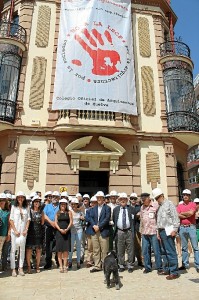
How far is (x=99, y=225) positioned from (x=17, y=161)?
251 inches

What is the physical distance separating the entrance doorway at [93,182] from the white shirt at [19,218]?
6.16 metres

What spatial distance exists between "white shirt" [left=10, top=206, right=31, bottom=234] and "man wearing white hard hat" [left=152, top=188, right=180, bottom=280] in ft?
10.2

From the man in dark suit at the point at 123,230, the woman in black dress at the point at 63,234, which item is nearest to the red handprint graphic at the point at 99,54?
the man in dark suit at the point at 123,230

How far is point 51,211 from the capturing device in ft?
25.1

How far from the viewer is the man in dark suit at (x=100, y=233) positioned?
6.98 m

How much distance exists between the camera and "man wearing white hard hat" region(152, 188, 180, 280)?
6.07 metres

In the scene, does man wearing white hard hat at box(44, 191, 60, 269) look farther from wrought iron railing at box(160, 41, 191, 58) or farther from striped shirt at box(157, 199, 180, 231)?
wrought iron railing at box(160, 41, 191, 58)

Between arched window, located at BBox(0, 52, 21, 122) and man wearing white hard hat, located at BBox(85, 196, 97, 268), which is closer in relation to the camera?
man wearing white hard hat, located at BBox(85, 196, 97, 268)

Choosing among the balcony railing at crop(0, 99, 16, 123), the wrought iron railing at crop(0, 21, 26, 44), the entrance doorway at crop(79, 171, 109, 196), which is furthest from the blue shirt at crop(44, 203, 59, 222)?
the wrought iron railing at crop(0, 21, 26, 44)

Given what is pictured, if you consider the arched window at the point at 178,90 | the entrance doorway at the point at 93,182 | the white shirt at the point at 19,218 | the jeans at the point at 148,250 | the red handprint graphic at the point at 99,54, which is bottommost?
the jeans at the point at 148,250

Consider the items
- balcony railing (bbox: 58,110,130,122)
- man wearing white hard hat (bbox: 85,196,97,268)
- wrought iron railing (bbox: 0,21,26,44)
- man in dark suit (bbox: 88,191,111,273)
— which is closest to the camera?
man in dark suit (bbox: 88,191,111,273)

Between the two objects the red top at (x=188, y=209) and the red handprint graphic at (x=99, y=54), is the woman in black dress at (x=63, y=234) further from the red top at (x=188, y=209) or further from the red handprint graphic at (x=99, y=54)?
the red handprint graphic at (x=99, y=54)

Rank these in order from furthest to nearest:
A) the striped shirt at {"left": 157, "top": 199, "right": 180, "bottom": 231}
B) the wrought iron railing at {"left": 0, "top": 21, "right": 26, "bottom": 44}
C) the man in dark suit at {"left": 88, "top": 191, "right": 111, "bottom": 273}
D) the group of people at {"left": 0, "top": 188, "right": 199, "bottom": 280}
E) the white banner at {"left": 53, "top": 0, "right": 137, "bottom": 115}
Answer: the wrought iron railing at {"left": 0, "top": 21, "right": 26, "bottom": 44}
the white banner at {"left": 53, "top": 0, "right": 137, "bottom": 115}
the man in dark suit at {"left": 88, "top": 191, "right": 111, "bottom": 273}
the group of people at {"left": 0, "top": 188, "right": 199, "bottom": 280}
the striped shirt at {"left": 157, "top": 199, "right": 180, "bottom": 231}

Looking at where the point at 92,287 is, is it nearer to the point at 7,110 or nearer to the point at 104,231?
the point at 104,231
